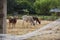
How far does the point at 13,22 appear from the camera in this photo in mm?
18141

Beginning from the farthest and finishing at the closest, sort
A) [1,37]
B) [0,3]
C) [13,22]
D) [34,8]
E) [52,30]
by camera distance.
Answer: [34,8] → [13,22] → [52,30] → [0,3] → [1,37]

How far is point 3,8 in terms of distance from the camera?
5.89m

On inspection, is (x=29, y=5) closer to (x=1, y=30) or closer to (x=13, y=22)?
(x=13, y=22)

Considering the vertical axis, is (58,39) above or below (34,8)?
above

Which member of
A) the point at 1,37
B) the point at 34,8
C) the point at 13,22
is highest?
the point at 1,37

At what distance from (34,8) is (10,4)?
183 inches

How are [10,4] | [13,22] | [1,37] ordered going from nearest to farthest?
[1,37] < [13,22] < [10,4]

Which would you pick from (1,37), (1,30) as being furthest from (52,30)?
(1,37)

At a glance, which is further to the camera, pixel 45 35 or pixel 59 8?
pixel 59 8

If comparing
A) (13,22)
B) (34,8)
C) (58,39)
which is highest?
(58,39)

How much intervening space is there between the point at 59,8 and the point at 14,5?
734 cm

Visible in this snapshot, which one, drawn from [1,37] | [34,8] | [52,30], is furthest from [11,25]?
[34,8]

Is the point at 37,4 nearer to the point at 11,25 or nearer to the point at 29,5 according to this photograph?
the point at 29,5

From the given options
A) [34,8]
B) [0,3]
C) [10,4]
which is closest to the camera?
[0,3]
